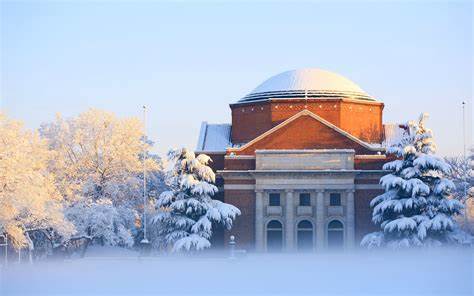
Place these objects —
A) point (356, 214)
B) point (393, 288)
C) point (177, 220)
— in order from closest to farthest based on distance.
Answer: point (393, 288) → point (177, 220) → point (356, 214)

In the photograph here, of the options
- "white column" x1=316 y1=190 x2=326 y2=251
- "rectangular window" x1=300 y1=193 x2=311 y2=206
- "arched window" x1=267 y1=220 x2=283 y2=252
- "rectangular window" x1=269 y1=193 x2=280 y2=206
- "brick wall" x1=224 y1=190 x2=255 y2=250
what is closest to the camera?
"white column" x1=316 y1=190 x2=326 y2=251

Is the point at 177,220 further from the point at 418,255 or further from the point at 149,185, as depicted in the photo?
the point at 418,255

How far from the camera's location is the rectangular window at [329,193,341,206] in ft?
260

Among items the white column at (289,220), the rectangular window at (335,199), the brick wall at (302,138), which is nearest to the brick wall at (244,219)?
the white column at (289,220)

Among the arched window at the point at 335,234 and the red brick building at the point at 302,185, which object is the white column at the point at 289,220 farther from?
the arched window at the point at 335,234

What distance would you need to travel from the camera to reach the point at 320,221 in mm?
78625

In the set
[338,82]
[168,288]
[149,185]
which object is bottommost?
[168,288]

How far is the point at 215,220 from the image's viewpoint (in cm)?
7362

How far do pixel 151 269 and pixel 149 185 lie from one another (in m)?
36.0

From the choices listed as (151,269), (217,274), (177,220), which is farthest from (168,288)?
(177,220)

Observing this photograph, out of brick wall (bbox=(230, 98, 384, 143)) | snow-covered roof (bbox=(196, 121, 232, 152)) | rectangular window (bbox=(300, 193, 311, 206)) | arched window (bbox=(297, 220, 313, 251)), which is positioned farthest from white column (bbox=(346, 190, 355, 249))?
snow-covered roof (bbox=(196, 121, 232, 152))

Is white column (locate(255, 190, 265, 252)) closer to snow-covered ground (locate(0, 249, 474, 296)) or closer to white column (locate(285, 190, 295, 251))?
white column (locate(285, 190, 295, 251))

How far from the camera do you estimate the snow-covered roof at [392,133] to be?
89.9 meters

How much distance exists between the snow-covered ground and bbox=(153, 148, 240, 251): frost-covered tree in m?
14.1
